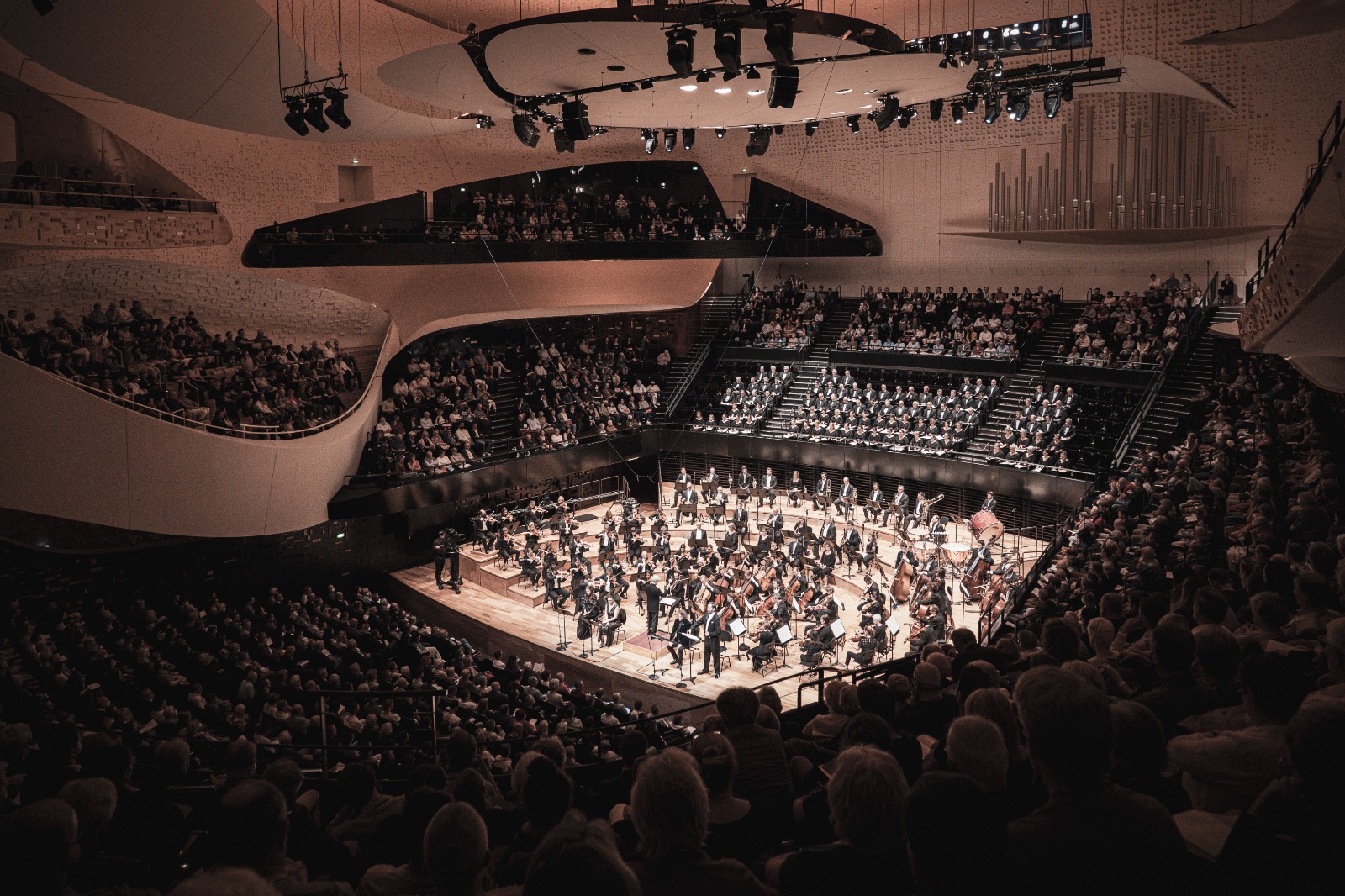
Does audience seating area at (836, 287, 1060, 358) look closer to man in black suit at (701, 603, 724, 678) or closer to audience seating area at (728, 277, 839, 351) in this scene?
audience seating area at (728, 277, 839, 351)

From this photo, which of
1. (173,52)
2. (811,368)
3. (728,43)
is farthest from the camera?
(811,368)

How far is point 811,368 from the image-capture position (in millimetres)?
23156

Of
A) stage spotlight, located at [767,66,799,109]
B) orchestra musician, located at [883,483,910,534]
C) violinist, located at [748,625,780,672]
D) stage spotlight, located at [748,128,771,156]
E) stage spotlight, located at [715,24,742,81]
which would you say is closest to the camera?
stage spotlight, located at [715,24,742,81]

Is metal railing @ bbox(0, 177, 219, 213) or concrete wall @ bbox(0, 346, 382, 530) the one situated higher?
metal railing @ bbox(0, 177, 219, 213)

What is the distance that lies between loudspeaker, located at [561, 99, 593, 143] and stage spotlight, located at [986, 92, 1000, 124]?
5712 millimetres

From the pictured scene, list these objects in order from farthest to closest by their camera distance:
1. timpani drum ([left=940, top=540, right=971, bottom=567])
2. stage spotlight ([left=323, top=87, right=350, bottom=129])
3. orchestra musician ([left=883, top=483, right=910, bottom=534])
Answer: orchestra musician ([left=883, top=483, right=910, bottom=534]), timpani drum ([left=940, top=540, right=971, bottom=567]), stage spotlight ([left=323, top=87, right=350, bottom=129])

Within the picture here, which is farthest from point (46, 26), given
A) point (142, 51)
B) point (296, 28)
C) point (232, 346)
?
point (296, 28)

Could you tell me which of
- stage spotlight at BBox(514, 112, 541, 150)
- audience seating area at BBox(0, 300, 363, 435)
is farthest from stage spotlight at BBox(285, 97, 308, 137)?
audience seating area at BBox(0, 300, 363, 435)

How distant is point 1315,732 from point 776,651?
36.5 ft

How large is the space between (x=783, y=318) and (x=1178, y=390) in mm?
10163

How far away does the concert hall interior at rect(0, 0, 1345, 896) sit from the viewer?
8.84 ft

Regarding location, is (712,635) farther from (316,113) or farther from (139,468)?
(316,113)

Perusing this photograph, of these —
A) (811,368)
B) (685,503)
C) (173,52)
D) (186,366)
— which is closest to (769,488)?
(685,503)

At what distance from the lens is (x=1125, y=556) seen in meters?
9.56
